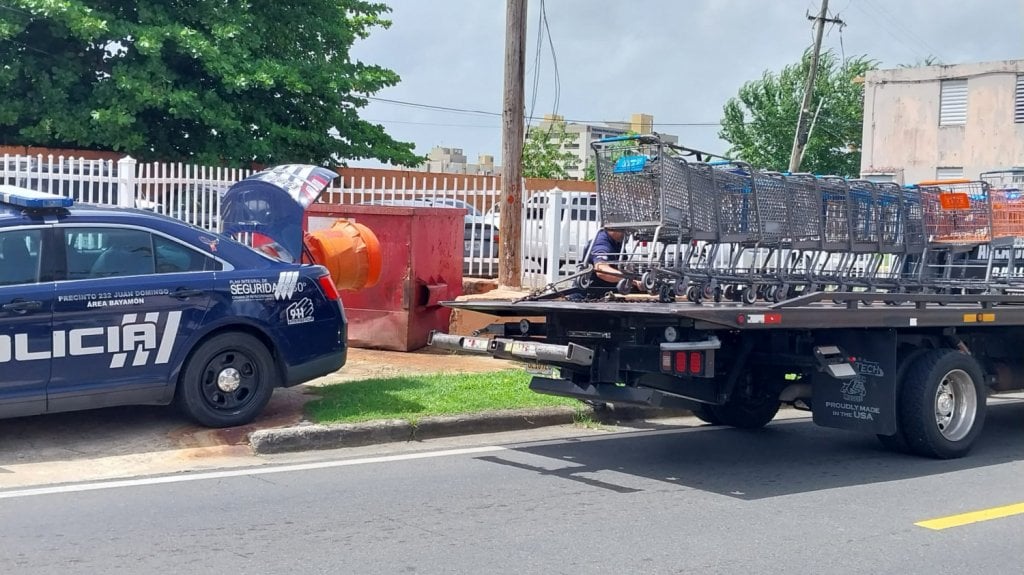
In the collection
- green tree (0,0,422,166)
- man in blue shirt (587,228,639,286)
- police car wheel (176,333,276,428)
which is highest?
green tree (0,0,422,166)

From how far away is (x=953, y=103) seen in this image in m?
36.1

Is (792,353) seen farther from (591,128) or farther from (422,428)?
(591,128)

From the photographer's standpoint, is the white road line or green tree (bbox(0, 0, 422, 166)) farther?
green tree (bbox(0, 0, 422, 166))

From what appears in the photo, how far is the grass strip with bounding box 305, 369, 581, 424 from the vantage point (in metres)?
8.79

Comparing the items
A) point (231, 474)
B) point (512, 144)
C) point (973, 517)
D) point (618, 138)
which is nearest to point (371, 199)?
point (512, 144)

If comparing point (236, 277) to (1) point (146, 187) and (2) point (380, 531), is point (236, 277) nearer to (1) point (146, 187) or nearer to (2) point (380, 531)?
(2) point (380, 531)

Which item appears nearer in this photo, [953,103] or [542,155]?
[953,103]

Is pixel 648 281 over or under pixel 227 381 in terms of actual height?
over

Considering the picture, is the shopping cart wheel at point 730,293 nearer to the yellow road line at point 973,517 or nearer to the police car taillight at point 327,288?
the yellow road line at point 973,517

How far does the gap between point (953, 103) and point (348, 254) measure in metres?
30.3

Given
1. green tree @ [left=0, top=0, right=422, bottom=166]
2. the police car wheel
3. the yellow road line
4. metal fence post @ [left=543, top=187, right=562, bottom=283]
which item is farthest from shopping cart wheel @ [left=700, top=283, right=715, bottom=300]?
green tree @ [left=0, top=0, right=422, bottom=166]

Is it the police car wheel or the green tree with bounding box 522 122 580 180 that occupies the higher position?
the green tree with bounding box 522 122 580 180

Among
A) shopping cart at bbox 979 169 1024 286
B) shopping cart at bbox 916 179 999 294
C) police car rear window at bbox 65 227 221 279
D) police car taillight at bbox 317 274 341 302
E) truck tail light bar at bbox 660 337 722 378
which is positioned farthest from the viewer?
shopping cart at bbox 979 169 1024 286

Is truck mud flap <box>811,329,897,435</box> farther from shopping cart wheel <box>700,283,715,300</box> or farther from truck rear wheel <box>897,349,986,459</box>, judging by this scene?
shopping cart wheel <box>700,283,715,300</box>
